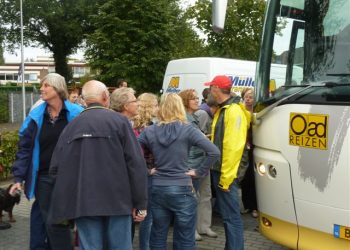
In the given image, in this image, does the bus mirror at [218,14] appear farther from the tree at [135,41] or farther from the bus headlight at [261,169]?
the tree at [135,41]

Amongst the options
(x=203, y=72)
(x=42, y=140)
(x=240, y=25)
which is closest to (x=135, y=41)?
(x=240, y=25)

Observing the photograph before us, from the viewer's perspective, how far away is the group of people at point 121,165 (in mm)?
3369

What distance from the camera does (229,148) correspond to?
440 centimetres

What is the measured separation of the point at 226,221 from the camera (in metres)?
4.68

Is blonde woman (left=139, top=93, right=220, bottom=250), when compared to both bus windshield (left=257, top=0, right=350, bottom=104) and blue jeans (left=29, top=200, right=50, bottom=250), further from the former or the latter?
blue jeans (left=29, top=200, right=50, bottom=250)

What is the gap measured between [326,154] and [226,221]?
151cm

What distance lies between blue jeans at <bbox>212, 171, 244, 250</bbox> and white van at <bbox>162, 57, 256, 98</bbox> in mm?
6641

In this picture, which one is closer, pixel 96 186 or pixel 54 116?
pixel 96 186

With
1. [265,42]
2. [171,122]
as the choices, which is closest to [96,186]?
[171,122]

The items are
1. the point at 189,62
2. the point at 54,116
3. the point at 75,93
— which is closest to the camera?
the point at 54,116

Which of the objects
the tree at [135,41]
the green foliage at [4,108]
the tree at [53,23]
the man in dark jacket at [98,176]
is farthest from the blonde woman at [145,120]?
the tree at [53,23]

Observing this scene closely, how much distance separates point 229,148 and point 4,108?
25.6 metres

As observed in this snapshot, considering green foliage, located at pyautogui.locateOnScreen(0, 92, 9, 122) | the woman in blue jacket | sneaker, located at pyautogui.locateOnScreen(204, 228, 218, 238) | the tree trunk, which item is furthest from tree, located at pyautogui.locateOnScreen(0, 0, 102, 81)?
the woman in blue jacket

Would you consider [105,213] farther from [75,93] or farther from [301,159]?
[75,93]
